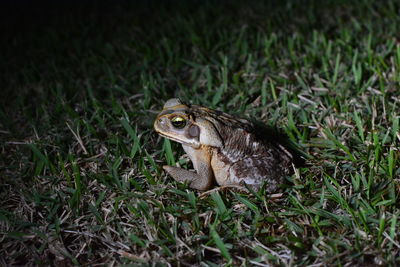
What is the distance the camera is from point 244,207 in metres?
2.84

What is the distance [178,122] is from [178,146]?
46 cm

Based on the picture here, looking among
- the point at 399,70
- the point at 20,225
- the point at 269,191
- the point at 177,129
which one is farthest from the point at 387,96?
the point at 20,225

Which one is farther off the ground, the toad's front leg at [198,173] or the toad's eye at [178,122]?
the toad's eye at [178,122]

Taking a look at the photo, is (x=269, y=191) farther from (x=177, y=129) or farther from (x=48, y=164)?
(x=48, y=164)

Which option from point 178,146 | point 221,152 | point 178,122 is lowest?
point 178,146

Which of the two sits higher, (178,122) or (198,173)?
(178,122)

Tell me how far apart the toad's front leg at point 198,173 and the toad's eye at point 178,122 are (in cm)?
21

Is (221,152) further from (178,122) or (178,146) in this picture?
(178,146)

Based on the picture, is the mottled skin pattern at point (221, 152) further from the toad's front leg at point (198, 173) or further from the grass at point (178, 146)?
the grass at point (178, 146)

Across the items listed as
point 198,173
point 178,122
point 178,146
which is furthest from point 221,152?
point 178,146

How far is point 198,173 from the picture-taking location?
2.98m

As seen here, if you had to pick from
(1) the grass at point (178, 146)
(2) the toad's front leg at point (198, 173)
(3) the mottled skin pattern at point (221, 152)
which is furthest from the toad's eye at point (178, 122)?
(1) the grass at point (178, 146)

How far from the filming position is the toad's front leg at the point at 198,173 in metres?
2.93

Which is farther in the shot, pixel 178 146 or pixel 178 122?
pixel 178 146
